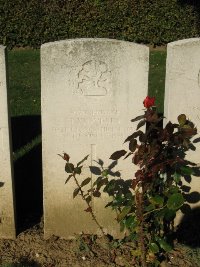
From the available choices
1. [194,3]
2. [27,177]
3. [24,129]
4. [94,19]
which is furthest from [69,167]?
[194,3]

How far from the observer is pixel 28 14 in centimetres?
1195

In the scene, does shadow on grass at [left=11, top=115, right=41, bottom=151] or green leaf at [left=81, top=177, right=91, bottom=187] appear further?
shadow on grass at [left=11, top=115, right=41, bottom=151]

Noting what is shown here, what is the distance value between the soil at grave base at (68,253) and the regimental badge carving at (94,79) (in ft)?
4.18

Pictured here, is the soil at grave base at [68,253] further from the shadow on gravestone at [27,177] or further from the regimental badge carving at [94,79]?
the regimental badge carving at [94,79]

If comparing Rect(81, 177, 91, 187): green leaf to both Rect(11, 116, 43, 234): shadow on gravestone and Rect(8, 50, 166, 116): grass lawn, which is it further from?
Rect(8, 50, 166, 116): grass lawn

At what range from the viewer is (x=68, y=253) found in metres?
4.11

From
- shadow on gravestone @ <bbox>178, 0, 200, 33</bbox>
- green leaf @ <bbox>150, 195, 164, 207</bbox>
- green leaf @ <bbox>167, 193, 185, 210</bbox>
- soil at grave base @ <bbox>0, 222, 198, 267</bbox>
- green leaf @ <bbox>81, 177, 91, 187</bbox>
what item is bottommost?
soil at grave base @ <bbox>0, 222, 198, 267</bbox>

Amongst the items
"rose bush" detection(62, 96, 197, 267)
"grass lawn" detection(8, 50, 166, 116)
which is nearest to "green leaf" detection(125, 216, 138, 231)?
"rose bush" detection(62, 96, 197, 267)

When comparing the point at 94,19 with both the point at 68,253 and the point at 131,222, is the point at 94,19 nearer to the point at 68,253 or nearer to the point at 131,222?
the point at 68,253

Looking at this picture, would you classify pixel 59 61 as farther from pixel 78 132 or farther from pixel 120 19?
pixel 120 19

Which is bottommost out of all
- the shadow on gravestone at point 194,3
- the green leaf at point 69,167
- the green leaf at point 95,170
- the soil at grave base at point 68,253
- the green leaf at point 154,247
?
the soil at grave base at point 68,253

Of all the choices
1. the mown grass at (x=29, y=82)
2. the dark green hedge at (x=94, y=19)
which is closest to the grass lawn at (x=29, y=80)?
the mown grass at (x=29, y=82)

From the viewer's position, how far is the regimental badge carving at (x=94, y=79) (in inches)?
149

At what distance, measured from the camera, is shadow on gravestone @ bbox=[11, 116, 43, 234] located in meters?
4.62
